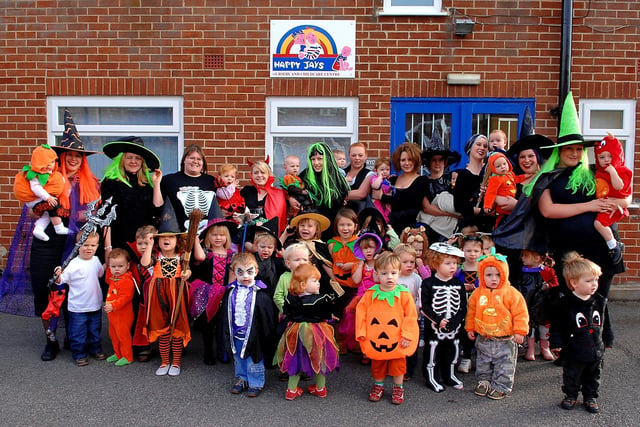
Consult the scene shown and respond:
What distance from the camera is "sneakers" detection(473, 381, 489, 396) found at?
4094mm

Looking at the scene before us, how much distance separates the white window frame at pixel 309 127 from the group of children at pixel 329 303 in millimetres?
1915

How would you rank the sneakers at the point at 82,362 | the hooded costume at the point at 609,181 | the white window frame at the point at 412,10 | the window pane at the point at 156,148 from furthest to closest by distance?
1. the window pane at the point at 156,148
2. the white window frame at the point at 412,10
3. the sneakers at the point at 82,362
4. the hooded costume at the point at 609,181

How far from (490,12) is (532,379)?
465cm

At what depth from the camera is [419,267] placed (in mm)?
A: 4852

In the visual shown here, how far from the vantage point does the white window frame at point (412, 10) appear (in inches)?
271

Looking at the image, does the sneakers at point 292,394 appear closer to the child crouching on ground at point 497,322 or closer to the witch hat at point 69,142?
the child crouching on ground at point 497,322

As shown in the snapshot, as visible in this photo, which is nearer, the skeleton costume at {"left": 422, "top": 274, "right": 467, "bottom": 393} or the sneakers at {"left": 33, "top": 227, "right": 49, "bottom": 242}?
the skeleton costume at {"left": 422, "top": 274, "right": 467, "bottom": 393}

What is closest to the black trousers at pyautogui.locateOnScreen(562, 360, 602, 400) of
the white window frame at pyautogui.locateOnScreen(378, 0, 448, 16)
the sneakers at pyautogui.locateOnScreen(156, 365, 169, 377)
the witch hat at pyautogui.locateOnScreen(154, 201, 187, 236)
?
the sneakers at pyautogui.locateOnScreen(156, 365, 169, 377)

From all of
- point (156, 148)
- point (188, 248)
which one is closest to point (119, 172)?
point (188, 248)

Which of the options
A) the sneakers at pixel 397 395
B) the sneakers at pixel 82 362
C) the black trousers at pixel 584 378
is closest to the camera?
the black trousers at pixel 584 378

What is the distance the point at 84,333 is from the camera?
15.8 ft

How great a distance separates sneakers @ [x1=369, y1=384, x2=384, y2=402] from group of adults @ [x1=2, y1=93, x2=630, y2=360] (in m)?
1.65

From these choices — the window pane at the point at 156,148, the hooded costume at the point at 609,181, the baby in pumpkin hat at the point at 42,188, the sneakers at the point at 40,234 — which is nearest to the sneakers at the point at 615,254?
the hooded costume at the point at 609,181

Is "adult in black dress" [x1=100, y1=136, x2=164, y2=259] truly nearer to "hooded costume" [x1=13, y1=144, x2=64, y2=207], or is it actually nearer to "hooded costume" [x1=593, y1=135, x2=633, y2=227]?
"hooded costume" [x1=13, y1=144, x2=64, y2=207]
